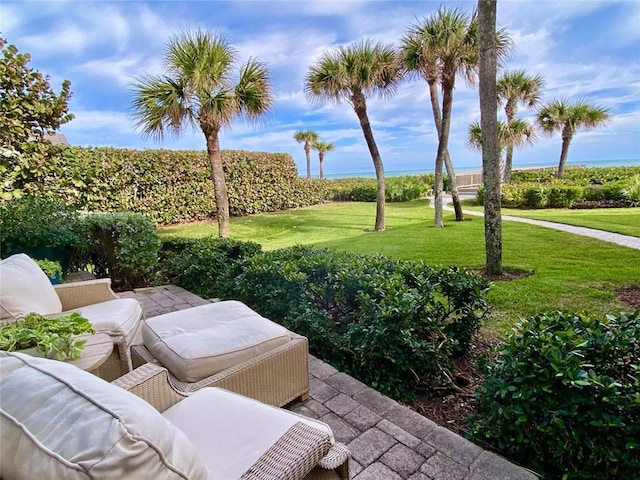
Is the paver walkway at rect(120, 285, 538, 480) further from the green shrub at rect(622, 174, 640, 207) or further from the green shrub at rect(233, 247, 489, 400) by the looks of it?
the green shrub at rect(622, 174, 640, 207)

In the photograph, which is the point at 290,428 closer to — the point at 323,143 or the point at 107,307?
the point at 107,307

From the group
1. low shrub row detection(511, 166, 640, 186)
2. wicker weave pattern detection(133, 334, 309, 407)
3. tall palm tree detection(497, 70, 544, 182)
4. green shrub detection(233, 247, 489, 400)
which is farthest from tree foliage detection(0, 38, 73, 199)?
low shrub row detection(511, 166, 640, 186)

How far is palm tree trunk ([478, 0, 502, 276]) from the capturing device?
4.16 meters

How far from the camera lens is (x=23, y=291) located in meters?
2.29

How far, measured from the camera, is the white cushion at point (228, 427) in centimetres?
112

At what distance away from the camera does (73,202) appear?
7.27m

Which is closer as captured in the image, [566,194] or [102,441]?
[102,441]

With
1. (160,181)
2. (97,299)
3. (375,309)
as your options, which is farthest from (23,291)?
(160,181)

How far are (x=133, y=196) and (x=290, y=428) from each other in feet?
30.6

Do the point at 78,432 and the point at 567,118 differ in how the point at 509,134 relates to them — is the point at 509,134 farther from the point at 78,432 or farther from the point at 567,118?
the point at 78,432

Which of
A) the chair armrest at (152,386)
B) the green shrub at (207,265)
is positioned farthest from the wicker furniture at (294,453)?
the green shrub at (207,265)

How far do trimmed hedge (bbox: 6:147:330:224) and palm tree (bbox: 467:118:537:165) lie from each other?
6842 mm

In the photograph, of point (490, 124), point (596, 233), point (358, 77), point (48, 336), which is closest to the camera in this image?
point (48, 336)

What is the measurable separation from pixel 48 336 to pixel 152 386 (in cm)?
66
